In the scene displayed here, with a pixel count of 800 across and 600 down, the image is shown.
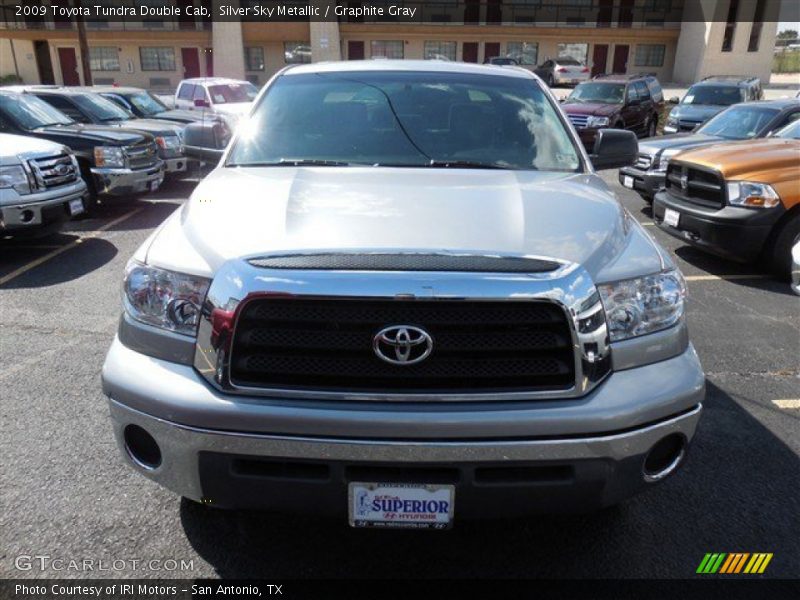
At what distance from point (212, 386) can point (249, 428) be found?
7.9 inches

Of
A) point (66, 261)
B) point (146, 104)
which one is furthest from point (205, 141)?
point (146, 104)

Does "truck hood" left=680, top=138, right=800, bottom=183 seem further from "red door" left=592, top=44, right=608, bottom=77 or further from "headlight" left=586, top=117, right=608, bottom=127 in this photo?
"red door" left=592, top=44, right=608, bottom=77

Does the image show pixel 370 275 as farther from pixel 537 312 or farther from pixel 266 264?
pixel 537 312

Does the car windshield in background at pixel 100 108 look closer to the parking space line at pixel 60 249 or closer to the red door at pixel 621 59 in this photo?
the parking space line at pixel 60 249

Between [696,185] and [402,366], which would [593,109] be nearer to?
[696,185]

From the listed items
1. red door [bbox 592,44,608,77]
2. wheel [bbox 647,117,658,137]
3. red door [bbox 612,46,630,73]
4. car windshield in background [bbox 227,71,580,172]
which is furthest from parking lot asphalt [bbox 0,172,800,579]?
red door [bbox 612,46,630,73]

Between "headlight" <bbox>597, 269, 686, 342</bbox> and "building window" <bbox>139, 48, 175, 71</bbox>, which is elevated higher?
"headlight" <bbox>597, 269, 686, 342</bbox>

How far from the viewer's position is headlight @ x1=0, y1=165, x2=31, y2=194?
6.66 meters

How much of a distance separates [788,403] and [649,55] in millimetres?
48159

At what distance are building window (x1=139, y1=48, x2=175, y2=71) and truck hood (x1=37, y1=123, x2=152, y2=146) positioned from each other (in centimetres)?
3730

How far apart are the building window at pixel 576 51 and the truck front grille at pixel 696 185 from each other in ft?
138

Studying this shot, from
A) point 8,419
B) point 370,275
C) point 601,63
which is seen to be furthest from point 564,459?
point 601,63

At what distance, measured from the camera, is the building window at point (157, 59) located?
140 ft

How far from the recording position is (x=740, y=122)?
9789 millimetres
